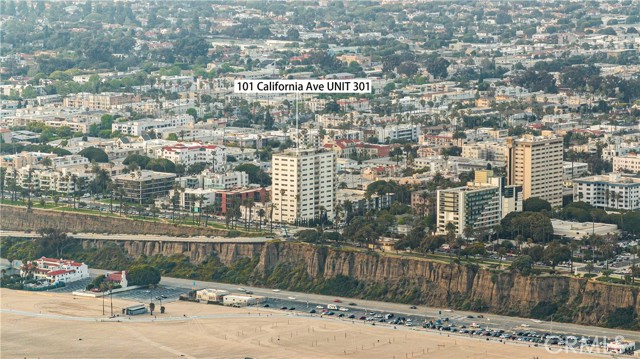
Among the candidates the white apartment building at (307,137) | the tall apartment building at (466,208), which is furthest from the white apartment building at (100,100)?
the tall apartment building at (466,208)

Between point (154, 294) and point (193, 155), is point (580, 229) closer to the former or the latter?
point (154, 294)

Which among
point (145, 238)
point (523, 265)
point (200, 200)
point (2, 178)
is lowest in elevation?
point (145, 238)

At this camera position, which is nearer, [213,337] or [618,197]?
[213,337]

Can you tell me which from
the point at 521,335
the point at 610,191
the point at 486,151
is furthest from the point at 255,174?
the point at 521,335

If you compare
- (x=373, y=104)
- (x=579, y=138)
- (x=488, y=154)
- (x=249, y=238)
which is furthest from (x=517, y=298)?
(x=373, y=104)

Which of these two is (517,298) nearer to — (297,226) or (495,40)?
(297,226)

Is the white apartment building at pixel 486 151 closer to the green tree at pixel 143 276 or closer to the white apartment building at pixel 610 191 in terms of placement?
the white apartment building at pixel 610 191

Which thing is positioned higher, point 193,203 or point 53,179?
point 53,179
